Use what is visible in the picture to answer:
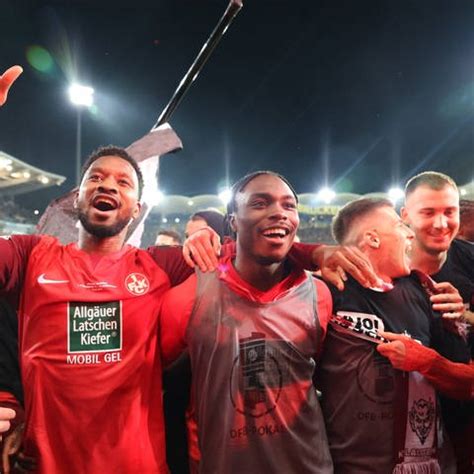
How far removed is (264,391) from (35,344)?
0.93 metres

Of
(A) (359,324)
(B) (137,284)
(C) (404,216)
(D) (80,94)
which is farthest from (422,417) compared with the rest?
(D) (80,94)

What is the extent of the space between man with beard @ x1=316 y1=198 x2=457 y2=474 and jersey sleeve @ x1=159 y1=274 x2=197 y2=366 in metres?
0.64

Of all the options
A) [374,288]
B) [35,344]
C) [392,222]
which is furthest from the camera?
[392,222]

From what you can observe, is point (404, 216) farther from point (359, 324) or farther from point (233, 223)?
point (233, 223)

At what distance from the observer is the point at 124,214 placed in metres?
2.03

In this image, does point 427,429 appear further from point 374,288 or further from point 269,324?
point 269,324

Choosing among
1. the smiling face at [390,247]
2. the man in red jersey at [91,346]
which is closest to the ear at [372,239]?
the smiling face at [390,247]

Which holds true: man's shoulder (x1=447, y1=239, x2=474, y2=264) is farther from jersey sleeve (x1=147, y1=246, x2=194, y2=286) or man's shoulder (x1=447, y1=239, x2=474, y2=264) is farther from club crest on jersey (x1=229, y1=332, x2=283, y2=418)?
jersey sleeve (x1=147, y1=246, x2=194, y2=286)

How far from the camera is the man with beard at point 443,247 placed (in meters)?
2.22

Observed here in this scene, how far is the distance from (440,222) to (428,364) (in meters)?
0.81

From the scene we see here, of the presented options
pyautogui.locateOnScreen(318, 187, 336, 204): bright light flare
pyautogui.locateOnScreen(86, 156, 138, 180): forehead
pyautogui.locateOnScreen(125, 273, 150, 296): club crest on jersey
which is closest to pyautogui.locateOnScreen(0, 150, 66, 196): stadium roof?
pyautogui.locateOnScreen(86, 156, 138, 180): forehead

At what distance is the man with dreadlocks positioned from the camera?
5.63 feet

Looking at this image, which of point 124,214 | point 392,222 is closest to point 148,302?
point 124,214

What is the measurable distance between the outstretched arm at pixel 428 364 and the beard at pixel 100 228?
49.6 inches
